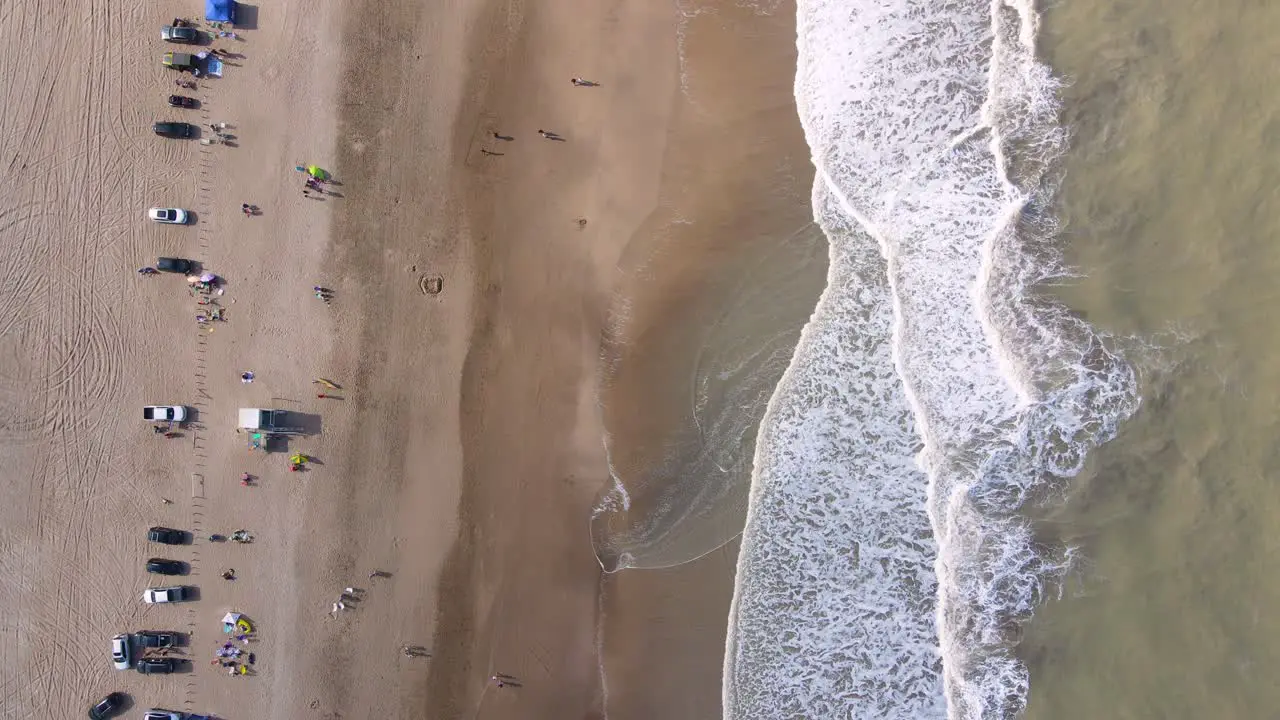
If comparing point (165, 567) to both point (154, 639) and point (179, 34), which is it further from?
point (179, 34)

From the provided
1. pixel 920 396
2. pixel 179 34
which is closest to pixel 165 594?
pixel 179 34

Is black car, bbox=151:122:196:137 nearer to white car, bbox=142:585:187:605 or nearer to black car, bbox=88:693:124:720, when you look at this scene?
white car, bbox=142:585:187:605

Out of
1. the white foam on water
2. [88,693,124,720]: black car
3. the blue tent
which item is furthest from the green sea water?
[88,693,124,720]: black car

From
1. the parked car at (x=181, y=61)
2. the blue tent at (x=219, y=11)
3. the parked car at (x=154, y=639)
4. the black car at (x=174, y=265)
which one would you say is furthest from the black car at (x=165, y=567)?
the blue tent at (x=219, y=11)

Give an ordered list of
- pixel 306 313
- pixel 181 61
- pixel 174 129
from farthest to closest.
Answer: pixel 306 313 → pixel 174 129 → pixel 181 61

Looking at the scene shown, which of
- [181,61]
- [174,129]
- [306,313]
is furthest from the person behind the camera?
[306,313]

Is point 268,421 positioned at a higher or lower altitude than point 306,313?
lower
